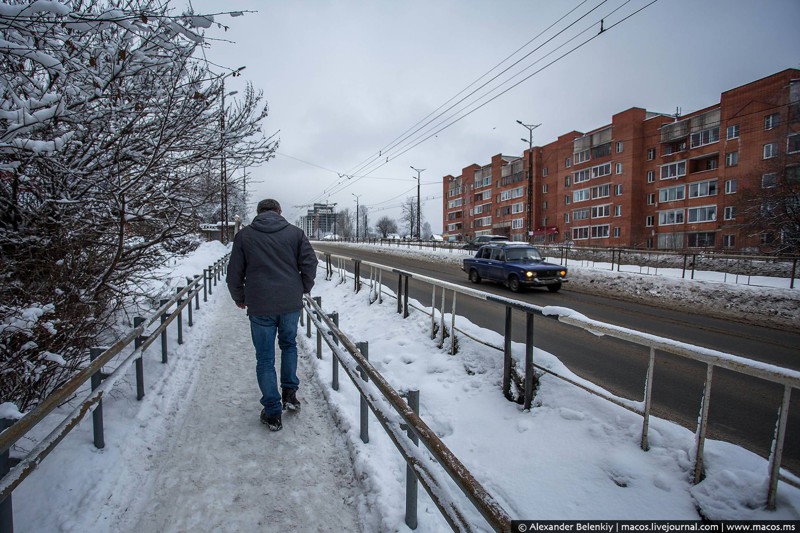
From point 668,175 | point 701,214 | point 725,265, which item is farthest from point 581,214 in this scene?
point 725,265

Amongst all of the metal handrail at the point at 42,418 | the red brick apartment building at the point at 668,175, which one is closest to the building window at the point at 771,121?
the red brick apartment building at the point at 668,175

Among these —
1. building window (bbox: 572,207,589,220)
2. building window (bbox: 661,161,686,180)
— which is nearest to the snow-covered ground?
building window (bbox: 661,161,686,180)

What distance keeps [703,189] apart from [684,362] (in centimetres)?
4098

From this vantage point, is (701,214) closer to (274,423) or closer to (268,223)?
(268,223)

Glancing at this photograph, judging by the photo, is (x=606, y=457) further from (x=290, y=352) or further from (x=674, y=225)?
(x=674, y=225)

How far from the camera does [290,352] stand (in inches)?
155

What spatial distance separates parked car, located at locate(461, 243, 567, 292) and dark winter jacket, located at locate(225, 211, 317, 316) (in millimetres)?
10891

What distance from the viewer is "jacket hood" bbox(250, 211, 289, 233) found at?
3.75 meters

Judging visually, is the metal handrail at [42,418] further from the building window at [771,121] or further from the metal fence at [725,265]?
the building window at [771,121]

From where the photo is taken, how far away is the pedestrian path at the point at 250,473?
100 inches

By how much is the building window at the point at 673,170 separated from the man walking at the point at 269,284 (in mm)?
47822

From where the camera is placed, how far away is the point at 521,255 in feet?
47.7

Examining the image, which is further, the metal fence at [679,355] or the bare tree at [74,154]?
the bare tree at [74,154]

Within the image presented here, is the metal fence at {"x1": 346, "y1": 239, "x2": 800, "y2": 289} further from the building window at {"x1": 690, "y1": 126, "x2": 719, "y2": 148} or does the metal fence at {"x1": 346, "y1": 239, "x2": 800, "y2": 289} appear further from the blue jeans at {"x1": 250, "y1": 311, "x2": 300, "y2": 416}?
the building window at {"x1": 690, "y1": 126, "x2": 719, "y2": 148}
